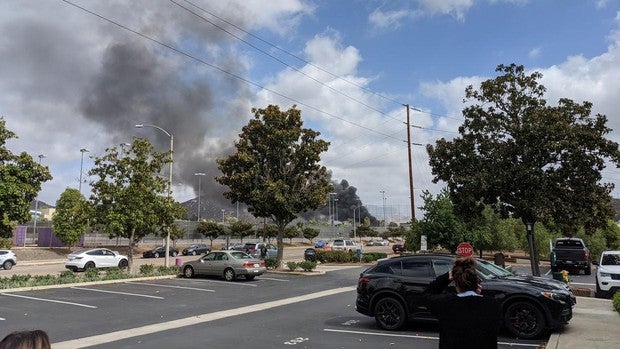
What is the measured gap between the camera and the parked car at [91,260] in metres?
30.4

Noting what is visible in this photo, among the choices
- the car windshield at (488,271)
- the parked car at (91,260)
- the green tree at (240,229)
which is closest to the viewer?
the car windshield at (488,271)

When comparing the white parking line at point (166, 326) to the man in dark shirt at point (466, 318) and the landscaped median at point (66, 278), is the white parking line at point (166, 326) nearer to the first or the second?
the man in dark shirt at point (466, 318)

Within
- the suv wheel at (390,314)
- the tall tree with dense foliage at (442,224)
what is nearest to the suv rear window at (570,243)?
the tall tree with dense foliage at (442,224)

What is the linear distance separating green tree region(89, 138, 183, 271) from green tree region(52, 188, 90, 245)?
543 millimetres

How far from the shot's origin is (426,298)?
9984 mm

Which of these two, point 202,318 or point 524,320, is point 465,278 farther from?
point 202,318

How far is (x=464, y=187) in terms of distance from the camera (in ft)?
61.2

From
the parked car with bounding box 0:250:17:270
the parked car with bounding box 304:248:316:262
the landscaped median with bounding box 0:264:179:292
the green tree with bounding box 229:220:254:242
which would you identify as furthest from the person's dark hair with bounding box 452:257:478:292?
the green tree with bounding box 229:220:254:242

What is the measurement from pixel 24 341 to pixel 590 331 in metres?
10.5

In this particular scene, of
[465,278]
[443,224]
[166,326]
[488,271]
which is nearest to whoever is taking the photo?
[465,278]

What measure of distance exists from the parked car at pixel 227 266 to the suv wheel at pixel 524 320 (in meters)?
14.5

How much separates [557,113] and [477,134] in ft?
9.38

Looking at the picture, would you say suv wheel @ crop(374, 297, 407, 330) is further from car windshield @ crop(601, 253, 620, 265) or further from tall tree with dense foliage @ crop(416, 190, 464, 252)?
tall tree with dense foliage @ crop(416, 190, 464, 252)

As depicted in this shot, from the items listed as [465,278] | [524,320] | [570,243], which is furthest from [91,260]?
[465,278]
